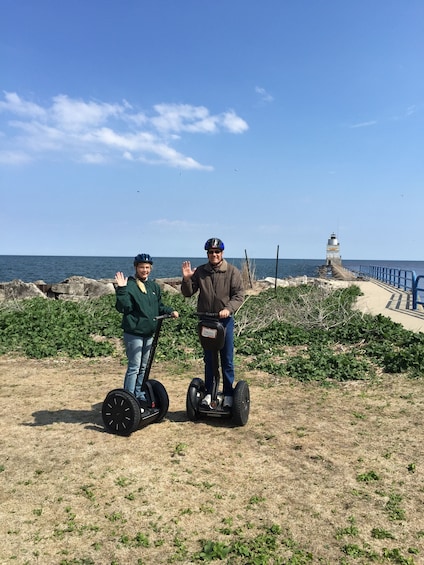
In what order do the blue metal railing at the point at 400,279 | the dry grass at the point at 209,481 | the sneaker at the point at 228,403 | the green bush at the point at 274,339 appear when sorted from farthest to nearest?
the blue metal railing at the point at 400,279 < the green bush at the point at 274,339 < the sneaker at the point at 228,403 < the dry grass at the point at 209,481

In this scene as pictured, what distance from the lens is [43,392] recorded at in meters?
6.98

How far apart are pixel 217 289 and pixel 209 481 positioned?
2.12 meters

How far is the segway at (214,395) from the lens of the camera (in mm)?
5031

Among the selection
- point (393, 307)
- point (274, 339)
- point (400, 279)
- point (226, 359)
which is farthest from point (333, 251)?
point (226, 359)

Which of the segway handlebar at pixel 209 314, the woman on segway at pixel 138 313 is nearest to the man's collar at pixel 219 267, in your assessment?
the segway handlebar at pixel 209 314

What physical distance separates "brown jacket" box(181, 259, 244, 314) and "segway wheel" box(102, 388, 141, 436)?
4.43ft

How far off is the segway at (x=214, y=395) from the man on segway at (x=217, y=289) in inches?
2.2

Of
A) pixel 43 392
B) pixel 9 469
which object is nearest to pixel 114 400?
pixel 9 469

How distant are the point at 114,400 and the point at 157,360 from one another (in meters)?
4.02

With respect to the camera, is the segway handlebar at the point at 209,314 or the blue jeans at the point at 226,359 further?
the blue jeans at the point at 226,359

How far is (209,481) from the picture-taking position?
13.4 ft

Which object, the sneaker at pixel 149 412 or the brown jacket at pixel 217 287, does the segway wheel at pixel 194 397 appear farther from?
the brown jacket at pixel 217 287

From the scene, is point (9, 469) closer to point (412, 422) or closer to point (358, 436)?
point (358, 436)

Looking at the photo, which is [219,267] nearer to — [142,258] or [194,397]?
[142,258]
